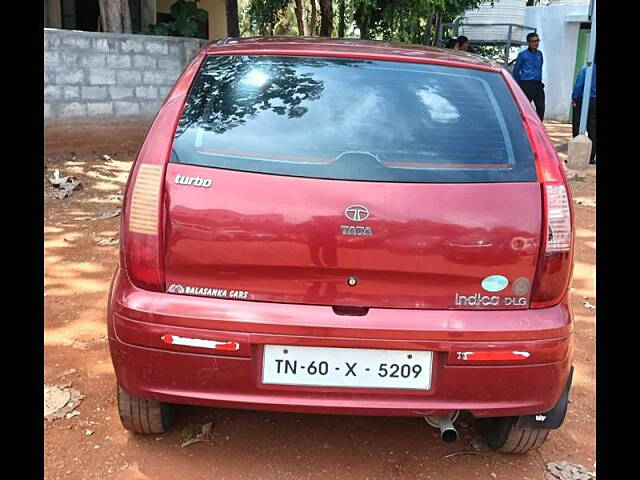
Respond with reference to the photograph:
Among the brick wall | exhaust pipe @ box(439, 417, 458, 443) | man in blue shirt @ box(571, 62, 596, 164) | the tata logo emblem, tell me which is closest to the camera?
the tata logo emblem

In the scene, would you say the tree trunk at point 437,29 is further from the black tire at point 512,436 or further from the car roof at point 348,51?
the black tire at point 512,436

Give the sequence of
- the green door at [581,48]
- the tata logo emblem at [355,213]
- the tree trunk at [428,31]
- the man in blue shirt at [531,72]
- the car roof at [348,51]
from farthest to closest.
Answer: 1. the green door at [581,48]
2. the tree trunk at [428,31]
3. the man in blue shirt at [531,72]
4. the car roof at [348,51]
5. the tata logo emblem at [355,213]

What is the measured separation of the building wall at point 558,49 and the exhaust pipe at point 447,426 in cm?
1542

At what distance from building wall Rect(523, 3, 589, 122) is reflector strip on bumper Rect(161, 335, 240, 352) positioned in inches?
624

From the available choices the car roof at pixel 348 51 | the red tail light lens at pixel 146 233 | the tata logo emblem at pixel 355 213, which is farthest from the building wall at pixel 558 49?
the red tail light lens at pixel 146 233

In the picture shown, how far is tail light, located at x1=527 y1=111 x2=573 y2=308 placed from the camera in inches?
79.3

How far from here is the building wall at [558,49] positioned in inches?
623

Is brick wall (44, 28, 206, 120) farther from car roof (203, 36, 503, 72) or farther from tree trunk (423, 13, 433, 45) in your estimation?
tree trunk (423, 13, 433, 45)

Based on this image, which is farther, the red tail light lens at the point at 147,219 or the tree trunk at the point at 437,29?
the tree trunk at the point at 437,29

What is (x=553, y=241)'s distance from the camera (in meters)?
2.01

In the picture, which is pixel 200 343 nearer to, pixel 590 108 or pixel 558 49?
pixel 590 108

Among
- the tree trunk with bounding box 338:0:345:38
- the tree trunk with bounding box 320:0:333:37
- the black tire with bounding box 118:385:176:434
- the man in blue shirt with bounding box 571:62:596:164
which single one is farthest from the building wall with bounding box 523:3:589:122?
the black tire with bounding box 118:385:176:434

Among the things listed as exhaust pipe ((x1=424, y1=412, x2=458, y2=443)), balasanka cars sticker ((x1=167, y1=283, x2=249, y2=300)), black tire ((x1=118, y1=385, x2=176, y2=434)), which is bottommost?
black tire ((x1=118, y1=385, x2=176, y2=434))
